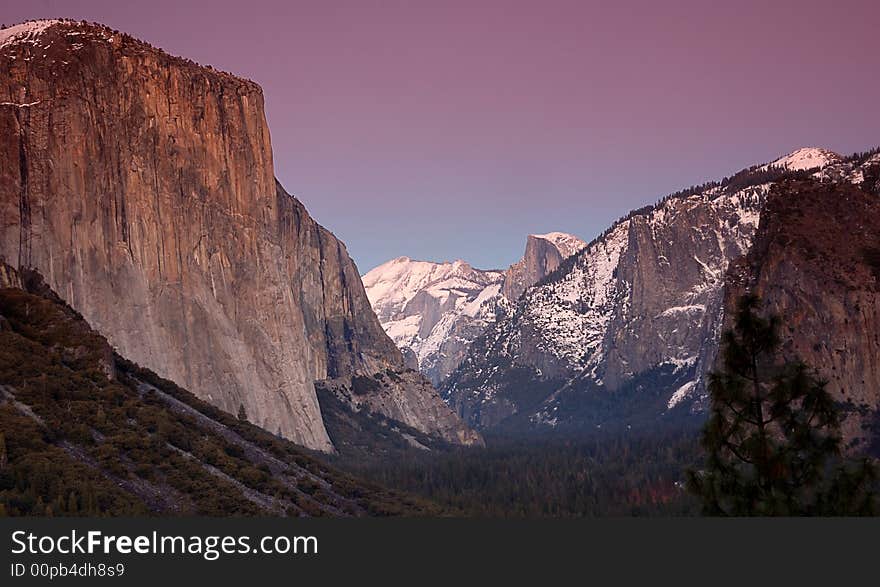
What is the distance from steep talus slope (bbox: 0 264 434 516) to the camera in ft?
251

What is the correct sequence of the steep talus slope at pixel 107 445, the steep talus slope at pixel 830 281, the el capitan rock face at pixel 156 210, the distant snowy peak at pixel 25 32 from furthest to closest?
the steep talus slope at pixel 830 281
the distant snowy peak at pixel 25 32
the el capitan rock face at pixel 156 210
the steep talus slope at pixel 107 445

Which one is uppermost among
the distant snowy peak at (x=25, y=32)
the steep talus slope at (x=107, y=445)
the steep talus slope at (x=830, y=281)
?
the distant snowy peak at (x=25, y=32)

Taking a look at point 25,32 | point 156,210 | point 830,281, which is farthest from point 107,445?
point 830,281

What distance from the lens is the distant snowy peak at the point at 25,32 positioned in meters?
137

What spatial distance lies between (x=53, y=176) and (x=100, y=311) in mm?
17956

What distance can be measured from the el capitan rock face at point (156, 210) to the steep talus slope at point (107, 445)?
50.1 ft

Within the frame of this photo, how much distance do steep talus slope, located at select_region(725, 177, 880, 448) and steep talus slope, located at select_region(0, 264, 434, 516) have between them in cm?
7855

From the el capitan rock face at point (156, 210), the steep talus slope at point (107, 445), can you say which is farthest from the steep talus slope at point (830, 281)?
the el capitan rock face at point (156, 210)

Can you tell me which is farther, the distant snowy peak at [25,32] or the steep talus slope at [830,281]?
the steep talus slope at [830,281]

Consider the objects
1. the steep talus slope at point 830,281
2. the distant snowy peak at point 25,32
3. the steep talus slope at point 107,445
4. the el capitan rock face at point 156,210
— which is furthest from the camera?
the steep talus slope at point 830,281

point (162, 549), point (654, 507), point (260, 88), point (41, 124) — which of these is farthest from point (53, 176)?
point (162, 549)

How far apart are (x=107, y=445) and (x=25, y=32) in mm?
74243

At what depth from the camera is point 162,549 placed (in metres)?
29.6

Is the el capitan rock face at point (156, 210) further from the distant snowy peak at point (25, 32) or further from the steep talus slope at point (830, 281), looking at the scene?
the steep talus slope at point (830, 281)
